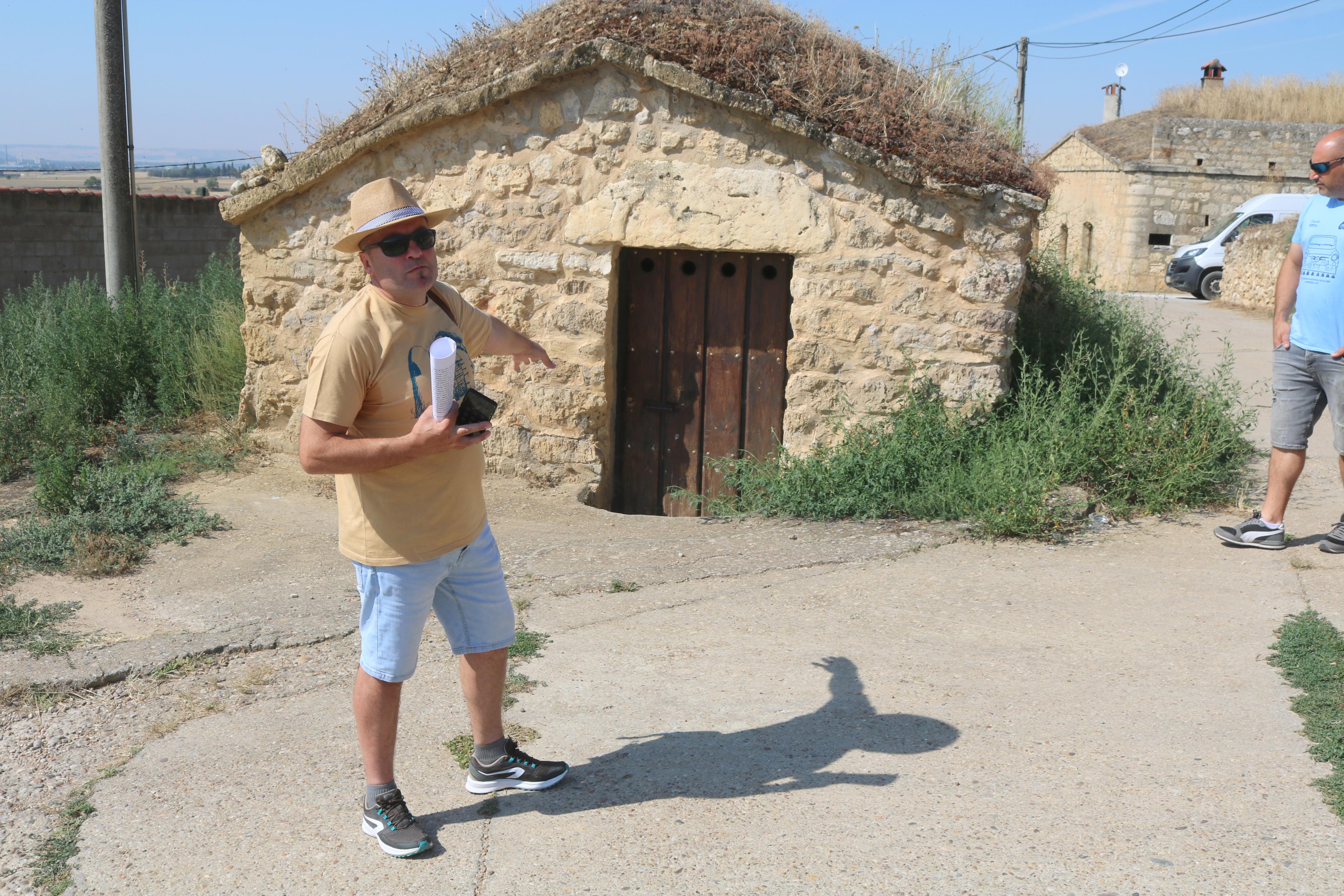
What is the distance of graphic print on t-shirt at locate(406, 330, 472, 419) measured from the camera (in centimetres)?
272

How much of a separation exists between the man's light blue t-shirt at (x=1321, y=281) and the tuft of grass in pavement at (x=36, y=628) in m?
5.63

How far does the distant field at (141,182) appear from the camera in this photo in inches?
1892

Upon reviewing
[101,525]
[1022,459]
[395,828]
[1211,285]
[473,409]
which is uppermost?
[1211,285]

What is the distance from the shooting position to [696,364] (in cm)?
669

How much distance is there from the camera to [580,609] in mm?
4598

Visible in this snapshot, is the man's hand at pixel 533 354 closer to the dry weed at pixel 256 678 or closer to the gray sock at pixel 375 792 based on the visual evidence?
the gray sock at pixel 375 792

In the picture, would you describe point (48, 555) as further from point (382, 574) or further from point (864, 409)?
point (864, 409)

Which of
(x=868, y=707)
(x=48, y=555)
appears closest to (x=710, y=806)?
(x=868, y=707)

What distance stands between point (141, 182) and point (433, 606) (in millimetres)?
65701

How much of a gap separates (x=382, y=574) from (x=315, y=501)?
4015 millimetres

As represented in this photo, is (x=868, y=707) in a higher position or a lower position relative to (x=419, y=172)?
lower

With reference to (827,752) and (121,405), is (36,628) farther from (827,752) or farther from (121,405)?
(121,405)

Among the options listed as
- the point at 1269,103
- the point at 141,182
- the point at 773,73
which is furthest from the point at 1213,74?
the point at 141,182

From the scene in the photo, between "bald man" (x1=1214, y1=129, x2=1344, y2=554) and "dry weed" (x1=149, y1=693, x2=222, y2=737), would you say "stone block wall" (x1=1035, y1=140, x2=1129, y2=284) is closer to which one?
"bald man" (x1=1214, y1=129, x2=1344, y2=554)
